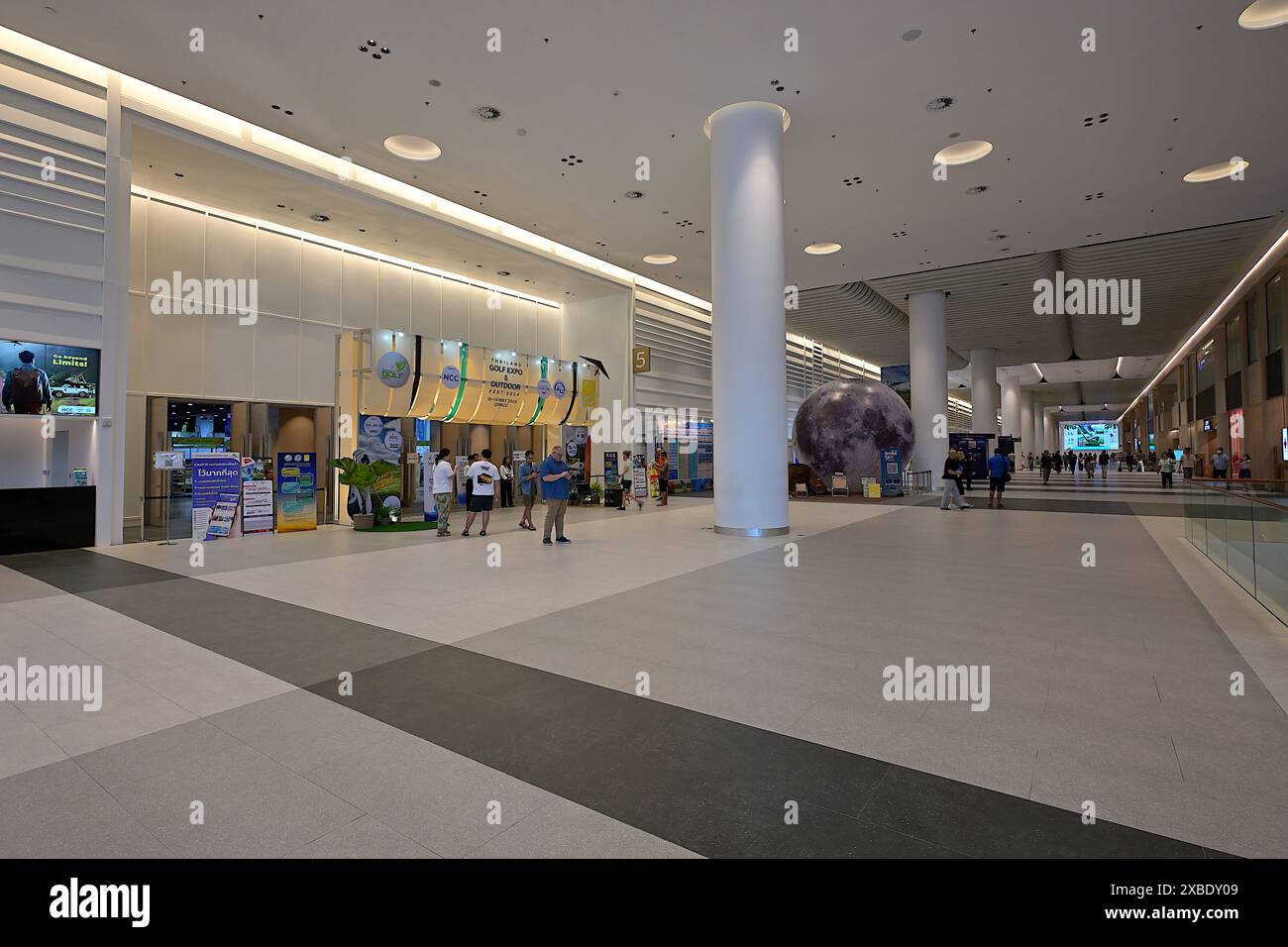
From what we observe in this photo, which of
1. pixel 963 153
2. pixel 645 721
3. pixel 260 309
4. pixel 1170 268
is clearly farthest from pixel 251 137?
pixel 1170 268

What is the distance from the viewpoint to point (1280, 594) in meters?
4.99

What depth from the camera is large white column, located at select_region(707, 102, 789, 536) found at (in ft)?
32.9

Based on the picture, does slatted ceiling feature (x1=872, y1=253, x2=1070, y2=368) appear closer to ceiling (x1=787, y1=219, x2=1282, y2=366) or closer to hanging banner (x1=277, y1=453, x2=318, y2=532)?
ceiling (x1=787, y1=219, x2=1282, y2=366)

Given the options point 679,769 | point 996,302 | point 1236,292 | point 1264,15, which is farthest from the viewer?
point 996,302

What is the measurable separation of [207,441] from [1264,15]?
1832 cm

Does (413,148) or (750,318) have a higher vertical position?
(413,148)

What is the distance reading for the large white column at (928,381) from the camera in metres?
22.9

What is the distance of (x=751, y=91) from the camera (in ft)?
32.6

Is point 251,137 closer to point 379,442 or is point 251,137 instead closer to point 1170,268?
point 379,442

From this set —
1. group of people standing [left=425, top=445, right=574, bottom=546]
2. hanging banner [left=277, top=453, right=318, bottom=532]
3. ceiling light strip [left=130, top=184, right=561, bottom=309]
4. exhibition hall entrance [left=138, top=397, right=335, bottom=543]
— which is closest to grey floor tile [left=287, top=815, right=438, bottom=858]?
group of people standing [left=425, top=445, right=574, bottom=546]

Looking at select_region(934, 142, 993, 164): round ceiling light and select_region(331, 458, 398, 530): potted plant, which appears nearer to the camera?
select_region(934, 142, 993, 164): round ceiling light

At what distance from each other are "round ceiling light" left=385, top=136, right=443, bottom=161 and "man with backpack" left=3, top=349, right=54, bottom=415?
20.9 ft

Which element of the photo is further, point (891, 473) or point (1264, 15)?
point (891, 473)
